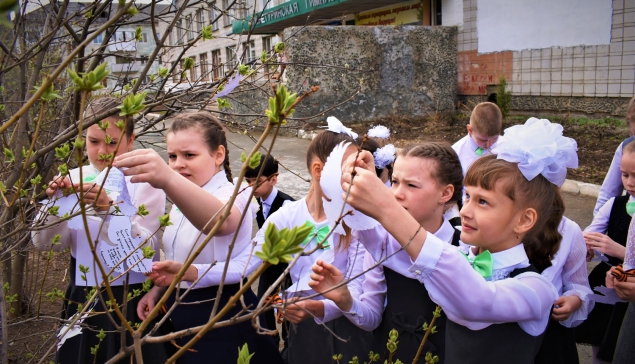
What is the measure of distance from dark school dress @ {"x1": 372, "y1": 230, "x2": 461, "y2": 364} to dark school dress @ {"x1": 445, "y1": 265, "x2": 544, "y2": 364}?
0.56ft

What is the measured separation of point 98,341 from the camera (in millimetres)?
2357

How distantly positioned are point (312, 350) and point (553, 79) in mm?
9240

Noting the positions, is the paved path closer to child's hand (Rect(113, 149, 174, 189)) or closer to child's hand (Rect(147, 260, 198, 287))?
child's hand (Rect(113, 149, 174, 189))

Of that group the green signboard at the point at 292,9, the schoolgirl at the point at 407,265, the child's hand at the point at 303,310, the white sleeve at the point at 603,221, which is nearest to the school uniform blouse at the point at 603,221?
the white sleeve at the point at 603,221

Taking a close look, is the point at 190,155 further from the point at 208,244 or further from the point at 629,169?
the point at 629,169

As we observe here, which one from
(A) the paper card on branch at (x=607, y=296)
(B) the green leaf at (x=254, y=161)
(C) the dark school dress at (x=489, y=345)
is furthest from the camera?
(A) the paper card on branch at (x=607, y=296)

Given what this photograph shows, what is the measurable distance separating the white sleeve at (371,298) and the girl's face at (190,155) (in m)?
0.79

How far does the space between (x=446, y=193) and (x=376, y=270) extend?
463 mm

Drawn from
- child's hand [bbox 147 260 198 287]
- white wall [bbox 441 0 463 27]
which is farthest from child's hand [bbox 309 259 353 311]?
white wall [bbox 441 0 463 27]

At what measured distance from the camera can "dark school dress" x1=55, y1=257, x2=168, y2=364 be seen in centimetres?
227

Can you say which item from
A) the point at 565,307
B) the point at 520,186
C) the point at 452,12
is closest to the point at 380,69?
the point at 452,12

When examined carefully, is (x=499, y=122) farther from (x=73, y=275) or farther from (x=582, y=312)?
(x=73, y=275)

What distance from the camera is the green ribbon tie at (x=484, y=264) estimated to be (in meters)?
1.75

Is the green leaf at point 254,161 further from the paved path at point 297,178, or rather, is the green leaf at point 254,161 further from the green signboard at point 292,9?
the green signboard at point 292,9
